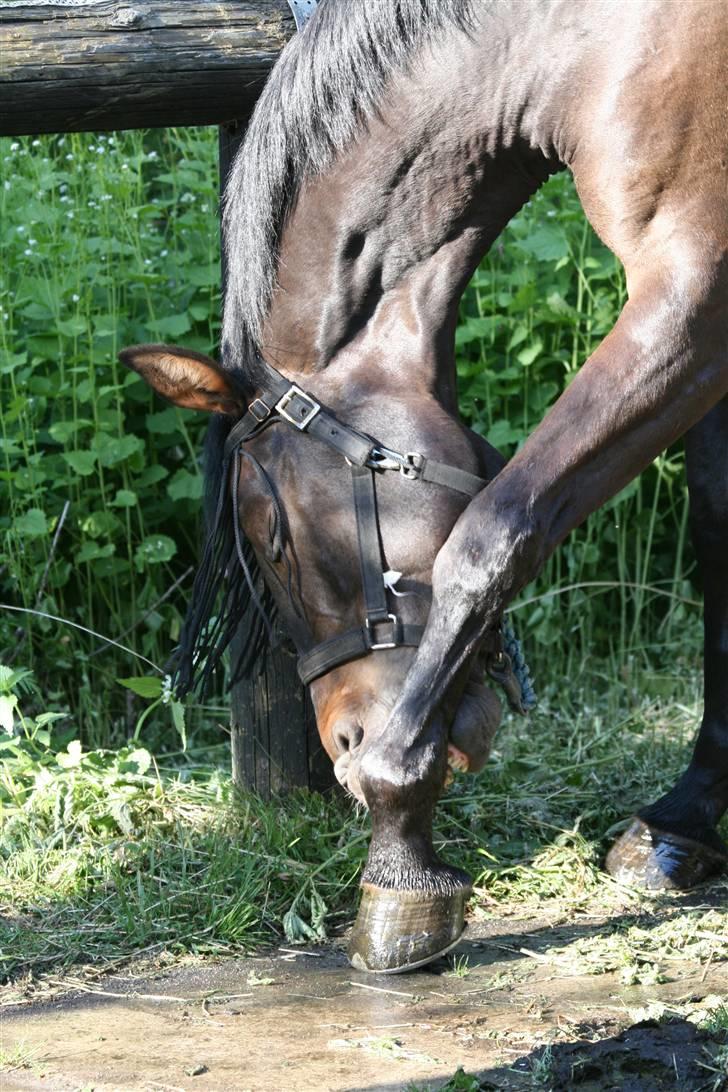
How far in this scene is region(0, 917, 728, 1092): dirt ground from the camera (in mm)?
2496

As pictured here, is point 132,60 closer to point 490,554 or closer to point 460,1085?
point 490,554

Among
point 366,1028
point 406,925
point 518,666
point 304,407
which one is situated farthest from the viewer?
point 518,666

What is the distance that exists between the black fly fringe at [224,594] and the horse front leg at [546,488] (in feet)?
1.64

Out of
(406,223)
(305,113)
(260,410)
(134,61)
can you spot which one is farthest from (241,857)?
(134,61)

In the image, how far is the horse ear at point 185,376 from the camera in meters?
3.00

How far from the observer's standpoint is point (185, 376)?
303 cm

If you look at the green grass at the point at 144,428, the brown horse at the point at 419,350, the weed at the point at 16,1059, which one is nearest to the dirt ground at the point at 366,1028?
the weed at the point at 16,1059

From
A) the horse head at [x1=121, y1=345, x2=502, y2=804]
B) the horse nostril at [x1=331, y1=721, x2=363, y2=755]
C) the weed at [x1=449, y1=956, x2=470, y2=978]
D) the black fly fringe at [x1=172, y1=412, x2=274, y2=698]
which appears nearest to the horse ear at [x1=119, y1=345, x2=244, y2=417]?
the horse head at [x1=121, y1=345, x2=502, y2=804]

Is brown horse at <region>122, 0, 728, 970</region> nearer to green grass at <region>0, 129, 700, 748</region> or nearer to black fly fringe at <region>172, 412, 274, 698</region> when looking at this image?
black fly fringe at <region>172, 412, 274, 698</region>

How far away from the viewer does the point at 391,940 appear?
290 centimetres

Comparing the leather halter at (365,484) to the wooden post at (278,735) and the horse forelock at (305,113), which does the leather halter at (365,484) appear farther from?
the wooden post at (278,735)

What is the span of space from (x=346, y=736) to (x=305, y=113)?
4.28 ft

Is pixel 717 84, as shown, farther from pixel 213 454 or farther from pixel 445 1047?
pixel 445 1047

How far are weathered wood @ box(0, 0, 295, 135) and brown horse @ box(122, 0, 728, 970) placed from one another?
0.48 meters
